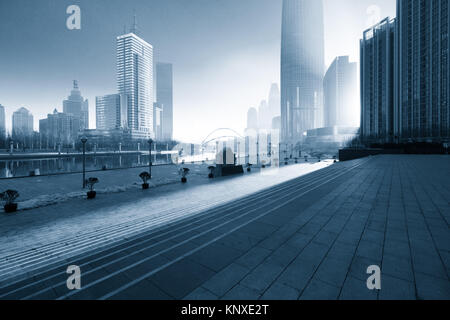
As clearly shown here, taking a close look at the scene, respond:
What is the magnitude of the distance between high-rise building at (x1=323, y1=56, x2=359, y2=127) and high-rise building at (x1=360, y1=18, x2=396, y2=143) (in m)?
105

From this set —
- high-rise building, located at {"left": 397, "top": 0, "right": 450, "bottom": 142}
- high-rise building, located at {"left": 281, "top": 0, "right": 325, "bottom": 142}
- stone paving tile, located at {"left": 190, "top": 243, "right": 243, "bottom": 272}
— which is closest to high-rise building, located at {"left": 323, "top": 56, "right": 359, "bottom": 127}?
high-rise building, located at {"left": 281, "top": 0, "right": 325, "bottom": 142}

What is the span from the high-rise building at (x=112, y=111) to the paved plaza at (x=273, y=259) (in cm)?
17134

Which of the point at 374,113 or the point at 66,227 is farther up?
the point at 374,113

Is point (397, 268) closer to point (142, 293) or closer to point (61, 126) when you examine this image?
point (142, 293)

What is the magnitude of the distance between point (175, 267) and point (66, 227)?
5.27 meters

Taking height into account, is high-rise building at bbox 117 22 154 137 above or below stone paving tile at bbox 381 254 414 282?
above

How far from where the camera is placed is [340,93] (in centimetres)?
19338

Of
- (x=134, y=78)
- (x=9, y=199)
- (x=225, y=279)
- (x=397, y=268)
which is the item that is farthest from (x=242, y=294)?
(x=134, y=78)

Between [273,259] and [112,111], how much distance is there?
192744 millimetres

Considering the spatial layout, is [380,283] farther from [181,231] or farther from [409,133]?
[409,133]

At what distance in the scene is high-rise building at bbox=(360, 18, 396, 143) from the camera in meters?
79.8

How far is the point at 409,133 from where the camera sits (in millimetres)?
66062

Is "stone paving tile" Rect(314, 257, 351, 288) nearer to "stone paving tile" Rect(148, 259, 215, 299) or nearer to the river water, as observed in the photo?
"stone paving tile" Rect(148, 259, 215, 299)

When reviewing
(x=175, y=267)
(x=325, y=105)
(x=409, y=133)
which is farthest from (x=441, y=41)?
(x=325, y=105)
